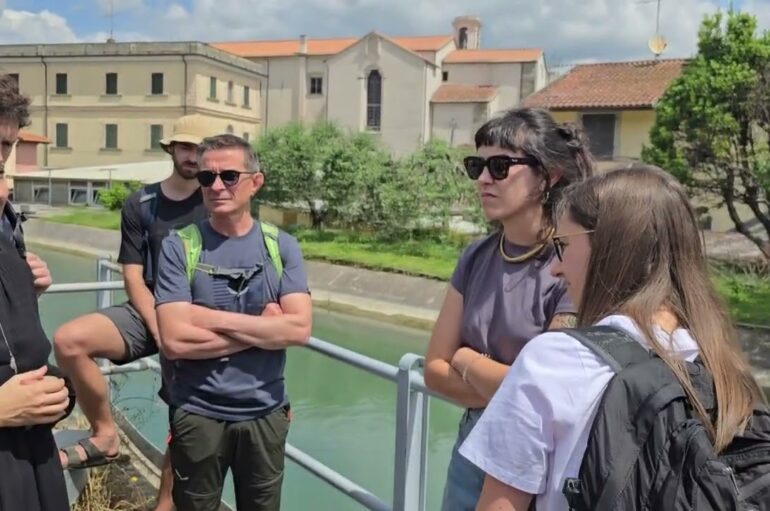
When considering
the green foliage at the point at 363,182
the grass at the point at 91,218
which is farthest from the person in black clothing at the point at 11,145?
the grass at the point at 91,218

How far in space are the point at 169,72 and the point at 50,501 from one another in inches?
1673

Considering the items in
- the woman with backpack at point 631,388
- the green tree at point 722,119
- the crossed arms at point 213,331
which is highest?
the green tree at point 722,119

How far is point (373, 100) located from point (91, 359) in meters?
41.7

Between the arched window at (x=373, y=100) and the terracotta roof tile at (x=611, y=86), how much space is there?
16.5 metres

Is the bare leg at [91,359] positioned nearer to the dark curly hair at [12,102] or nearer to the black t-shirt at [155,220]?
the black t-shirt at [155,220]

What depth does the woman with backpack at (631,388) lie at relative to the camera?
110 centimetres

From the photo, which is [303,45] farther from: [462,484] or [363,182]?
[462,484]

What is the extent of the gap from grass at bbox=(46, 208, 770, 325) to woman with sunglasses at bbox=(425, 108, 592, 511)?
11.1 m

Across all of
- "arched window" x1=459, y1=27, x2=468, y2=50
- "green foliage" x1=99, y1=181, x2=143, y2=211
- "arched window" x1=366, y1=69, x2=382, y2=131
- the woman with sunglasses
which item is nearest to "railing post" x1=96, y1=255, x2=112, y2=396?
the woman with sunglasses

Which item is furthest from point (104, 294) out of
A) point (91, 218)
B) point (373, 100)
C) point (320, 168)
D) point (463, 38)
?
point (463, 38)

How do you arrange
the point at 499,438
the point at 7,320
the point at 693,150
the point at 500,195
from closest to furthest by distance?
the point at 499,438, the point at 7,320, the point at 500,195, the point at 693,150

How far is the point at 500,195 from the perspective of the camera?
2.05m

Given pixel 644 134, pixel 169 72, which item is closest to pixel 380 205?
pixel 644 134

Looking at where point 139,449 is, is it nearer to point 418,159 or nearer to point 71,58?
point 418,159
